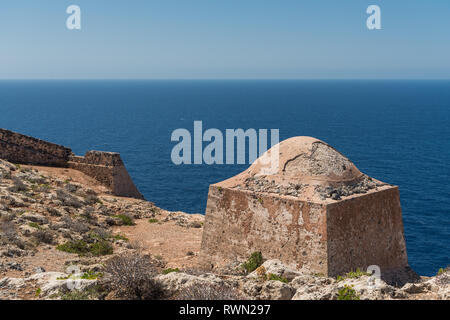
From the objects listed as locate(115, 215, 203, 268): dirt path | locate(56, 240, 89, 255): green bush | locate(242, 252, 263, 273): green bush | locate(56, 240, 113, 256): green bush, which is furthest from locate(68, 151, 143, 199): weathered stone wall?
locate(242, 252, 263, 273): green bush

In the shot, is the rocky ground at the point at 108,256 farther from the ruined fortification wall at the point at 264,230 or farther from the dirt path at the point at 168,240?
the ruined fortification wall at the point at 264,230

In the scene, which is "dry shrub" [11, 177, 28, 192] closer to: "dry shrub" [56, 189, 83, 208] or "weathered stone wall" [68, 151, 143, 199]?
"dry shrub" [56, 189, 83, 208]

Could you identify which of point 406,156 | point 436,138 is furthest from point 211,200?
point 436,138

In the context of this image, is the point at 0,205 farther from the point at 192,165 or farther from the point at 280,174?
the point at 192,165

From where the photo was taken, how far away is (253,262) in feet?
44.3

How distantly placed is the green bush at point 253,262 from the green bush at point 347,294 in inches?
253

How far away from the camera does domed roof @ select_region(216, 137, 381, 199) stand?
13266mm

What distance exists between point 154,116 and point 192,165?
6452cm

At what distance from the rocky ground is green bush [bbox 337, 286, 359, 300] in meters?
0.02

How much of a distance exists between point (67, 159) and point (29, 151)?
7.71ft

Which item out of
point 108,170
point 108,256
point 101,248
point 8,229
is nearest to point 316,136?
point 108,170

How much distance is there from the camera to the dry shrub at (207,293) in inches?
278

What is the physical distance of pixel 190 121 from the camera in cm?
10962

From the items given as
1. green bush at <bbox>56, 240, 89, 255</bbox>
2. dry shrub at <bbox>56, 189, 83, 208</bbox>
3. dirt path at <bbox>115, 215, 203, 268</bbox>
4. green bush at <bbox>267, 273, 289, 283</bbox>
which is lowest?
dirt path at <bbox>115, 215, 203, 268</bbox>
